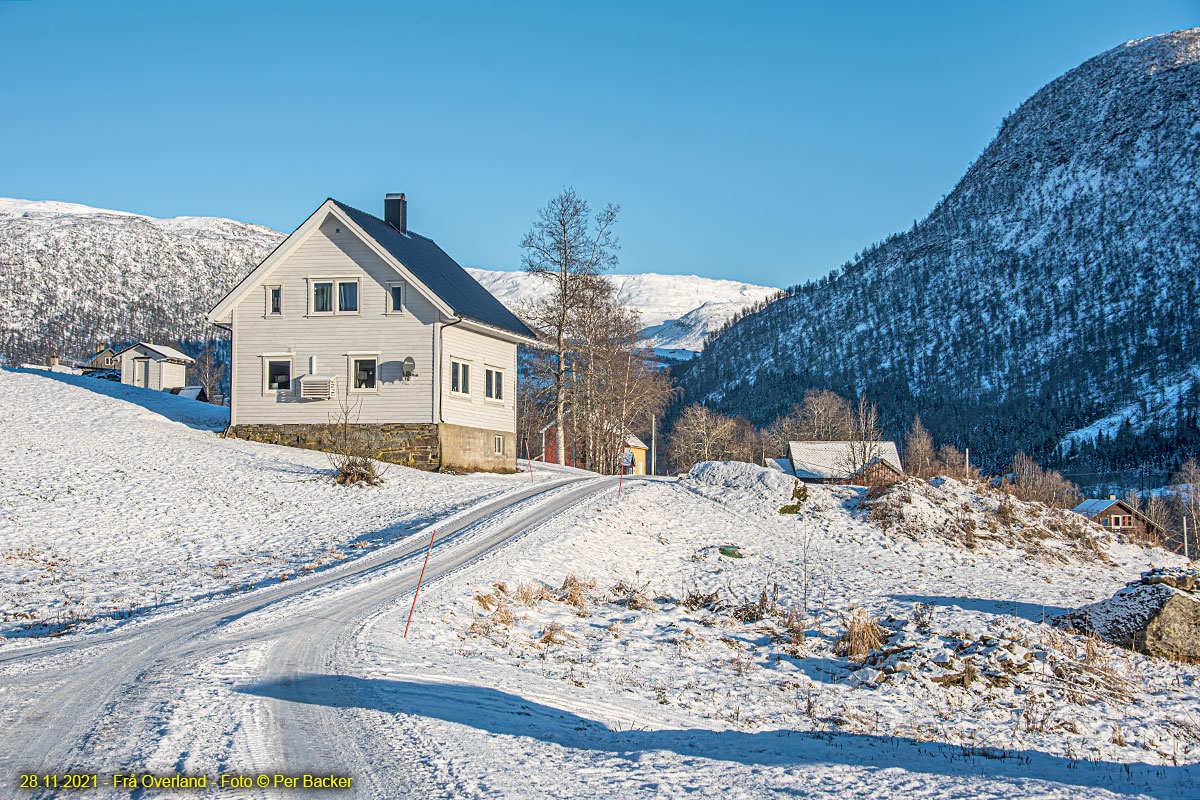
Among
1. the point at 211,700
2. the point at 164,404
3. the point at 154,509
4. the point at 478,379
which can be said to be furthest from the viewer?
the point at 164,404

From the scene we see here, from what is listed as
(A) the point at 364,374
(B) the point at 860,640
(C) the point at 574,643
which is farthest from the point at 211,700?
(A) the point at 364,374

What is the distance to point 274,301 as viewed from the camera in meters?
34.2

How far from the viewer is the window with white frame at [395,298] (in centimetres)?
3316

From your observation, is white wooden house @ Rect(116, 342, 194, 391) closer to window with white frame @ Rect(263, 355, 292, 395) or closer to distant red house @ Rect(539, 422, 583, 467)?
distant red house @ Rect(539, 422, 583, 467)

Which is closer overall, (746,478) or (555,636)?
(555,636)

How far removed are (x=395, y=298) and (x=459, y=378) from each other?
13.2 ft

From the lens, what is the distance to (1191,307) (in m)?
161

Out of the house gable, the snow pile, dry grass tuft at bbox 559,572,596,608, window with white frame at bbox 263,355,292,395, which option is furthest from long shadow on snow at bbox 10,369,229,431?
dry grass tuft at bbox 559,572,596,608

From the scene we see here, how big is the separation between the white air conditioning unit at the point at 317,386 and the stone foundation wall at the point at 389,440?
1.32 meters

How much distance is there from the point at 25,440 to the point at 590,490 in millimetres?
19369

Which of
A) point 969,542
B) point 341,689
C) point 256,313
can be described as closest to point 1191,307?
point 969,542

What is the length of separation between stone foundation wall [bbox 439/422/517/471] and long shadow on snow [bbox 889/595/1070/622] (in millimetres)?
18254

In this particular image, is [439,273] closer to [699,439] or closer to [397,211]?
[397,211]

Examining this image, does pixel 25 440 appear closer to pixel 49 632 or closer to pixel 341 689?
pixel 49 632
